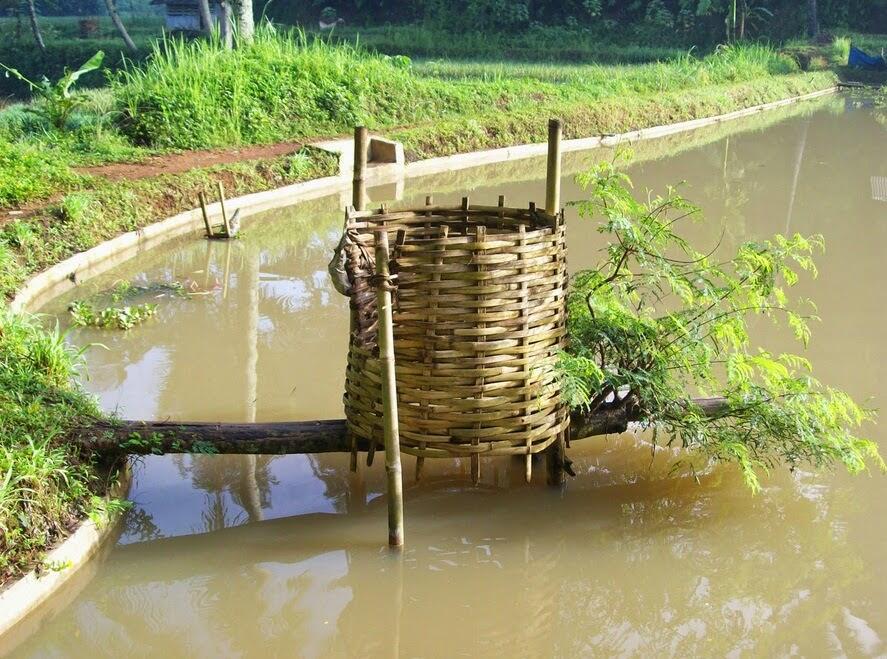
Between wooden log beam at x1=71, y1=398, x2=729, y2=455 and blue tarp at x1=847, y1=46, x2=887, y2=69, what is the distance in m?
23.9

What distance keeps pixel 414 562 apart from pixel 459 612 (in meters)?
0.31

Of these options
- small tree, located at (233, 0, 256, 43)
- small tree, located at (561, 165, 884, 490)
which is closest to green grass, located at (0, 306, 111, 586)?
small tree, located at (561, 165, 884, 490)

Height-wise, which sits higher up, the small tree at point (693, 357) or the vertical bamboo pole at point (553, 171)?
the vertical bamboo pole at point (553, 171)

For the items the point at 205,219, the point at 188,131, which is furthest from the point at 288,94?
the point at 205,219

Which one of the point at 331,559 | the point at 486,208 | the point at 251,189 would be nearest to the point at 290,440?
the point at 331,559

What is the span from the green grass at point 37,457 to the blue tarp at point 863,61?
24057mm

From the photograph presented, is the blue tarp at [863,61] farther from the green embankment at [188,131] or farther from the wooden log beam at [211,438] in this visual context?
the wooden log beam at [211,438]

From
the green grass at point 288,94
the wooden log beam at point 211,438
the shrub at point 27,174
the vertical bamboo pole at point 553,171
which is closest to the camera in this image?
the wooden log beam at point 211,438

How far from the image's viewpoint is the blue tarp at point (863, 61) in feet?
78.1

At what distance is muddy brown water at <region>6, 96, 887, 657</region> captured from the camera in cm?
312

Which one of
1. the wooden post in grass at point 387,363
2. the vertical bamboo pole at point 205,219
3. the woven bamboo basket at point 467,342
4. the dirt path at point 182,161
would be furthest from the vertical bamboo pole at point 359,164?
the dirt path at point 182,161

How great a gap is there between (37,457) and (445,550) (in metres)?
1.48

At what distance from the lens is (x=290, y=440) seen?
368cm

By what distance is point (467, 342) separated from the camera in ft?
10.9
